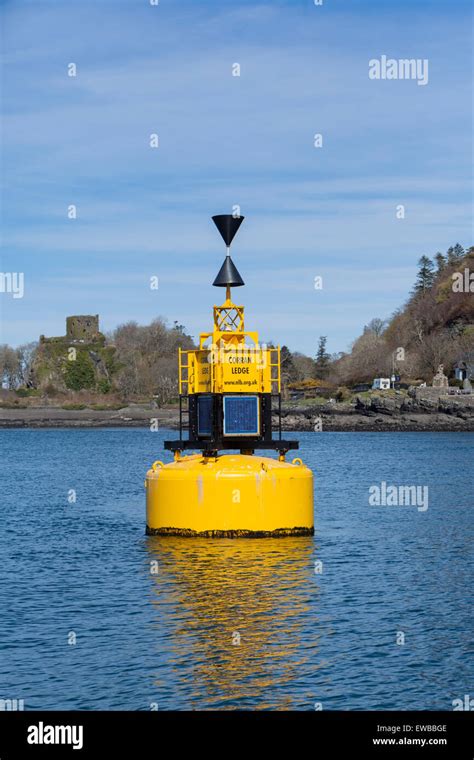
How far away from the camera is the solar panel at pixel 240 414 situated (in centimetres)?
2959

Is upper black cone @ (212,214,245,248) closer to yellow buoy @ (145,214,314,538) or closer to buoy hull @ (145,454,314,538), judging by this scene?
yellow buoy @ (145,214,314,538)

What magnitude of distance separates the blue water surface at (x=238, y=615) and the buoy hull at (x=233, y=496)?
18.2 inches

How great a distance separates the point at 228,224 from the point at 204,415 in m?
5.29

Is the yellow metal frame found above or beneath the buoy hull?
above

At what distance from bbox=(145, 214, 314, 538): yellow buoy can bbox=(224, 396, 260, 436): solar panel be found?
26mm

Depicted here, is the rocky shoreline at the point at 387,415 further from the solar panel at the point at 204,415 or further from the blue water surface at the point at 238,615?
the solar panel at the point at 204,415

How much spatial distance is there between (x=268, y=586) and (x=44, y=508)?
24.2 m

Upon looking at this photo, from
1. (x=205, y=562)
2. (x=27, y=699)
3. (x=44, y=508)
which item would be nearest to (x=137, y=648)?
(x=27, y=699)

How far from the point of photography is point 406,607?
23297 millimetres

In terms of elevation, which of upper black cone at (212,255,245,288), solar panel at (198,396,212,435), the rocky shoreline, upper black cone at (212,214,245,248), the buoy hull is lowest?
the rocky shoreline

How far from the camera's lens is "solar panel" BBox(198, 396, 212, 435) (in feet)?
98.0

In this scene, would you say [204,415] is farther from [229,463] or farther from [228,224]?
[228,224]

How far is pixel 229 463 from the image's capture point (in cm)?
2861

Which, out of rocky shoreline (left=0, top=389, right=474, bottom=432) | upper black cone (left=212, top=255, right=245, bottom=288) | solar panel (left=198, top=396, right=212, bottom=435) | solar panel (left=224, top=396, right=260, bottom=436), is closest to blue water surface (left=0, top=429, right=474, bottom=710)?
solar panel (left=224, top=396, right=260, bottom=436)
